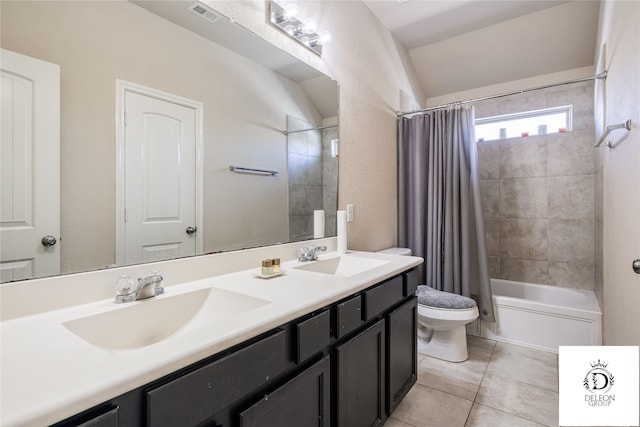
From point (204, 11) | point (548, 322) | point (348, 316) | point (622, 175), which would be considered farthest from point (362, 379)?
point (548, 322)

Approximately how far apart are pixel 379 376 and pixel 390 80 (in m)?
2.33

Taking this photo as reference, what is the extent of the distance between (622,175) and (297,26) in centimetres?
177

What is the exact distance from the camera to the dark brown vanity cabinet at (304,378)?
0.56m

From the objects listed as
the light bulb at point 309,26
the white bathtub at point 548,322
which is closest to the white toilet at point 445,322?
the white bathtub at point 548,322

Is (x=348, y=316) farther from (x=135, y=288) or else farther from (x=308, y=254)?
(x=135, y=288)

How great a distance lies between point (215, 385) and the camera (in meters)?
0.64

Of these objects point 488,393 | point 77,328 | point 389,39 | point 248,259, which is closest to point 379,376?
point 248,259

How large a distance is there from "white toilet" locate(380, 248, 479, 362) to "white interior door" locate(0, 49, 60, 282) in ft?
6.85

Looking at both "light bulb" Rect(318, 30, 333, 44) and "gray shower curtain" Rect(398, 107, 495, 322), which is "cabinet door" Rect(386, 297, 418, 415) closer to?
"gray shower curtain" Rect(398, 107, 495, 322)

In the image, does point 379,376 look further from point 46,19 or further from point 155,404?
point 46,19

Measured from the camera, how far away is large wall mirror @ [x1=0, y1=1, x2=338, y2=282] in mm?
813

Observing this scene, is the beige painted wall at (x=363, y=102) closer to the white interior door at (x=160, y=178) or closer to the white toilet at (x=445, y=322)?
the white toilet at (x=445, y=322)

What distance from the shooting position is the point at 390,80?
2.64 meters

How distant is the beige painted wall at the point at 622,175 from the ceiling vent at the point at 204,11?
1602 mm
